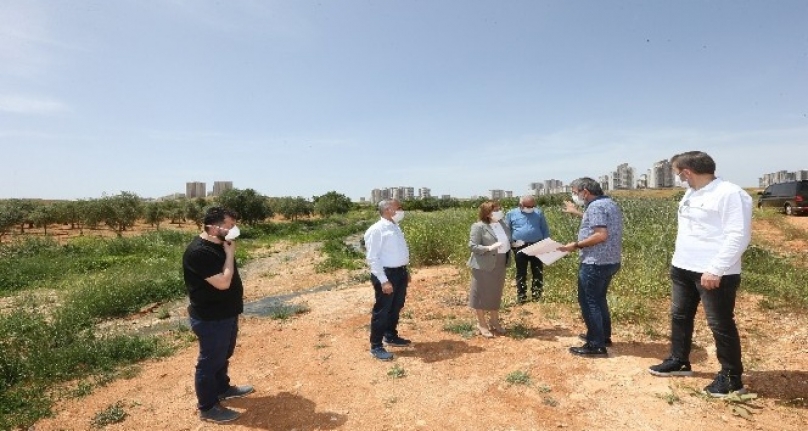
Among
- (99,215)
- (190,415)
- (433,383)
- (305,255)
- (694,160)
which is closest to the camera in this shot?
(694,160)

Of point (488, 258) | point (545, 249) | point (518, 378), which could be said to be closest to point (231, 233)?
point (518, 378)

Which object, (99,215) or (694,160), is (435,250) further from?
(99,215)

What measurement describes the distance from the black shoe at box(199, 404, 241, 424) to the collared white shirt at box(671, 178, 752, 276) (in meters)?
4.37

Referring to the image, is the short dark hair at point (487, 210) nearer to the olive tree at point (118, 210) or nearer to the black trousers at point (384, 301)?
the black trousers at point (384, 301)

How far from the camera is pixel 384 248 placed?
504cm

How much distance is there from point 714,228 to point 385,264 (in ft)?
10.9

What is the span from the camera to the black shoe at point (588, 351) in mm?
4742

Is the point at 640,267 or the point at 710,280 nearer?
the point at 710,280

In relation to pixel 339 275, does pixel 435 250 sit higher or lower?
higher

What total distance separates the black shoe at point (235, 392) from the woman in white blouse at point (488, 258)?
303cm

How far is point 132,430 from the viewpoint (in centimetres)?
383

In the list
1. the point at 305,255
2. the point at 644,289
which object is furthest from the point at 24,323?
the point at 305,255

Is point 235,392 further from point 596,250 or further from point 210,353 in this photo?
point 596,250

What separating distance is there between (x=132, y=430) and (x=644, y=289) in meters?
7.10
